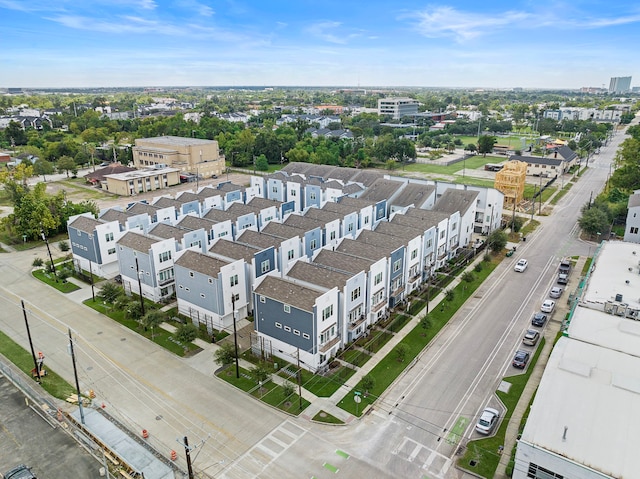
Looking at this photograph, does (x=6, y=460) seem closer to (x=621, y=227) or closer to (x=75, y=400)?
(x=75, y=400)

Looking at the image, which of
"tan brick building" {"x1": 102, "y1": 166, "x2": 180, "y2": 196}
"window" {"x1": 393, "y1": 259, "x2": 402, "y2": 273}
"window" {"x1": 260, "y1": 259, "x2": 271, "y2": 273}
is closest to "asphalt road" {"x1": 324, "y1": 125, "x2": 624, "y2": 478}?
"window" {"x1": 393, "y1": 259, "x2": 402, "y2": 273}

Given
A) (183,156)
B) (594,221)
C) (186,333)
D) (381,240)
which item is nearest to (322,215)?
(381,240)

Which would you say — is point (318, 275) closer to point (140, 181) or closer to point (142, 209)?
point (142, 209)

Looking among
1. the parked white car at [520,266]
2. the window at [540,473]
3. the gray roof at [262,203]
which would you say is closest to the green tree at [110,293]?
the gray roof at [262,203]

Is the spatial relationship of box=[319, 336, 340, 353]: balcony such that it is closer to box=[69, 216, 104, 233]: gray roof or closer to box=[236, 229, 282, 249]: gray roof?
box=[236, 229, 282, 249]: gray roof

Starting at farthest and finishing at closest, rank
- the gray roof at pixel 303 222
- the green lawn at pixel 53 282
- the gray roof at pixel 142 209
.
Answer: the gray roof at pixel 142 209, the gray roof at pixel 303 222, the green lawn at pixel 53 282

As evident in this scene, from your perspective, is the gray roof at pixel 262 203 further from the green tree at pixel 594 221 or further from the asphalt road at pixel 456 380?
the green tree at pixel 594 221
